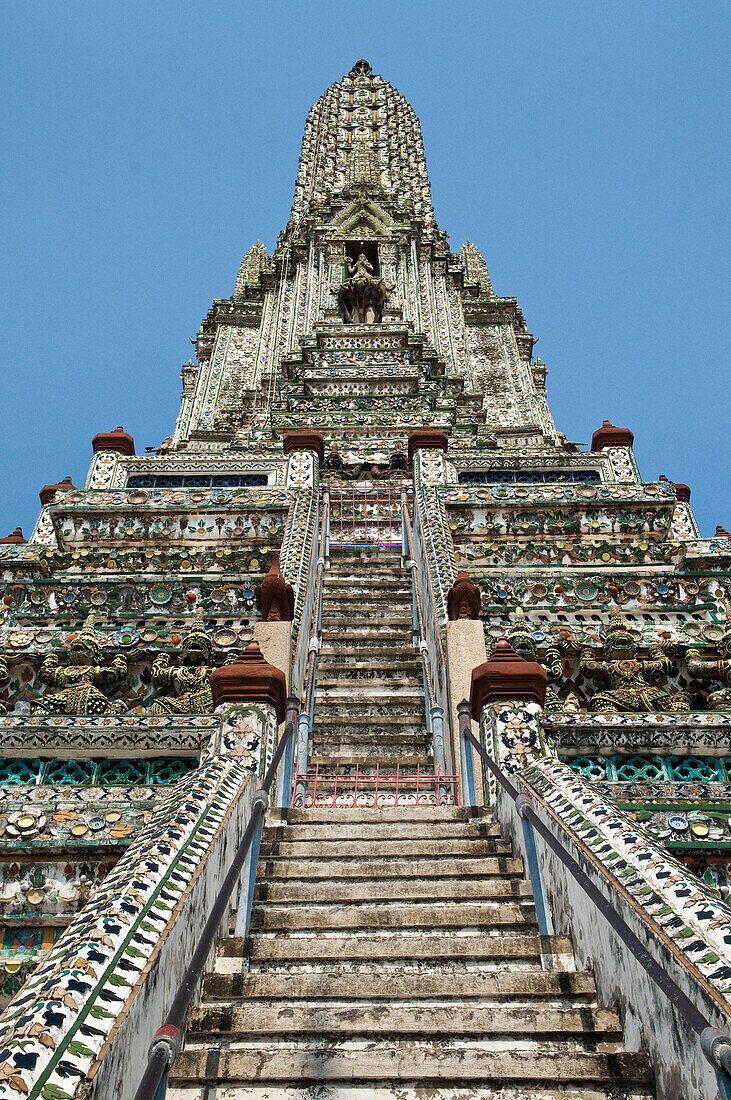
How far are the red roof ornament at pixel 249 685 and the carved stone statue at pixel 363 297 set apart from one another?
1875cm

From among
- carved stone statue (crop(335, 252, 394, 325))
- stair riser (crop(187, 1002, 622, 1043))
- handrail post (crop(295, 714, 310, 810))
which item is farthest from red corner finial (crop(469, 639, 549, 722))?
carved stone statue (crop(335, 252, 394, 325))

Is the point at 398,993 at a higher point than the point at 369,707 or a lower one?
lower

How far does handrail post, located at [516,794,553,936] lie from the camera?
4484 mm

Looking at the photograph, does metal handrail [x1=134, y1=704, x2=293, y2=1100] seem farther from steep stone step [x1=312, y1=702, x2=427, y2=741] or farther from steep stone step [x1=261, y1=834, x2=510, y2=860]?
steep stone step [x1=312, y1=702, x2=427, y2=741]

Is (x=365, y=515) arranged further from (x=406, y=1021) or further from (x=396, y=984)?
(x=406, y=1021)

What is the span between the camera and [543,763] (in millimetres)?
5098

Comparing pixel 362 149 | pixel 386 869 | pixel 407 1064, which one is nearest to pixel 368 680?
pixel 386 869

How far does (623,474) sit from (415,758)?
284 inches

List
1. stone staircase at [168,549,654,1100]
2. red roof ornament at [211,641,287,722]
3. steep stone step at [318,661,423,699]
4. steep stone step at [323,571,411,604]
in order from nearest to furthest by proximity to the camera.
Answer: stone staircase at [168,549,654,1100], red roof ornament at [211,641,287,722], steep stone step at [318,661,423,699], steep stone step at [323,571,411,604]

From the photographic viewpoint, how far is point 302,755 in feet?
24.6

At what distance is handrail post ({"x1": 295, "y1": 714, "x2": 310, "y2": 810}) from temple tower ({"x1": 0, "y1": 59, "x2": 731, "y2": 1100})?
36 mm

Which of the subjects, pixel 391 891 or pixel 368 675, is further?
pixel 368 675

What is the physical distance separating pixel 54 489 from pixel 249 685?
25.0ft

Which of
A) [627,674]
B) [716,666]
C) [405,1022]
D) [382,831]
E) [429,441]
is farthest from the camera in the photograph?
[429,441]
